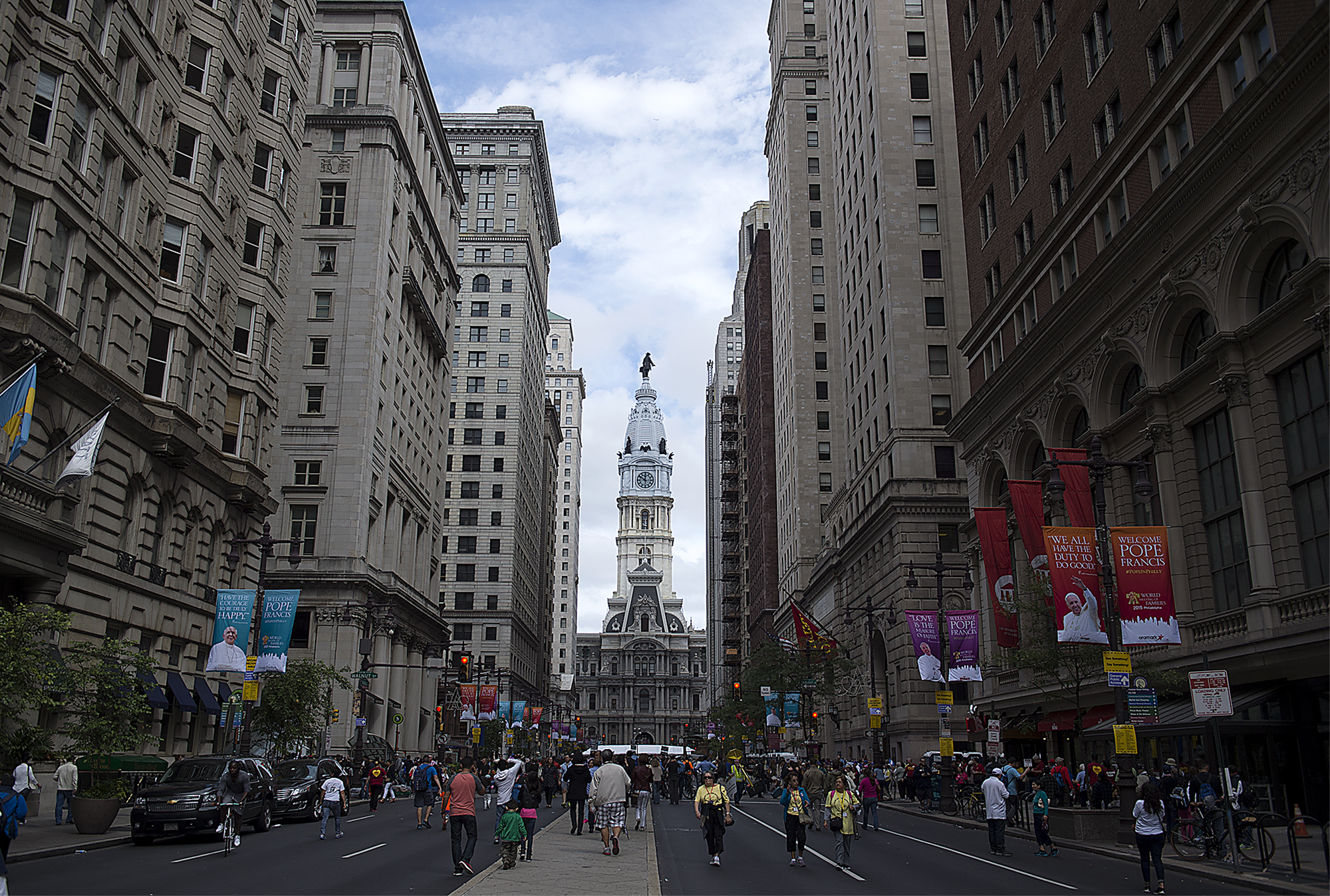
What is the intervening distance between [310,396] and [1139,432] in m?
45.9

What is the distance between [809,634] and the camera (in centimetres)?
5966

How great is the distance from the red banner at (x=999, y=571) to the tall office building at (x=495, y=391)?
71.4m

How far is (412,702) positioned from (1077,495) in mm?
51061

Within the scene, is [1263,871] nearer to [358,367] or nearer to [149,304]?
[149,304]

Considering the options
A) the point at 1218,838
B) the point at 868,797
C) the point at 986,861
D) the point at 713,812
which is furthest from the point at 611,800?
the point at 1218,838

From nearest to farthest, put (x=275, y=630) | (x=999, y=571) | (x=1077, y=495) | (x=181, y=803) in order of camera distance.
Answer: (x=181, y=803), (x=1077, y=495), (x=275, y=630), (x=999, y=571)

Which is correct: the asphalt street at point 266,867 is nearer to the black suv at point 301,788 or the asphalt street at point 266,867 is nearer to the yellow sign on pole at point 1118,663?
the black suv at point 301,788

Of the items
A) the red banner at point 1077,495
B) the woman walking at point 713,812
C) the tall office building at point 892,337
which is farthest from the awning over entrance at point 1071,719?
the woman walking at point 713,812

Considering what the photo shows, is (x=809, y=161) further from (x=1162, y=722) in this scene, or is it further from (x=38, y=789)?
(x=38, y=789)

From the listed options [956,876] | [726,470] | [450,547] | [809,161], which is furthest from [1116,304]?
[726,470]

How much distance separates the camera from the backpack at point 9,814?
14695 millimetres

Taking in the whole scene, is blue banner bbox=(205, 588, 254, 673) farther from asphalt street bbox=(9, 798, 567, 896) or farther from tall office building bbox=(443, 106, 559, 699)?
tall office building bbox=(443, 106, 559, 699)

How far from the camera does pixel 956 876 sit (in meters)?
20.3

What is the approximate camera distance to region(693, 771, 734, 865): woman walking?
71.6 ft
